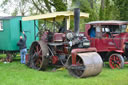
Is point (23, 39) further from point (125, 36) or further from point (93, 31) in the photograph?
point (125, 36)

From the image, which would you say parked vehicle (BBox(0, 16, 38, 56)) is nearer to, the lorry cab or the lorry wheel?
the lorry cab

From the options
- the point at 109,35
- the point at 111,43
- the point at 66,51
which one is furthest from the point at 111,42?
the point at 66,51

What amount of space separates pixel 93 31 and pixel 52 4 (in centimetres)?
929

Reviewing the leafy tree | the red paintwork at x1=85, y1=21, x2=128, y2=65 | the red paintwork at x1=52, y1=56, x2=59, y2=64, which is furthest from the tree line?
the red paintwork at x1=52, y1=56, x2=59, y2=64

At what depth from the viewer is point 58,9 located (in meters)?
19.1

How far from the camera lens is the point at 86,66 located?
713 cm

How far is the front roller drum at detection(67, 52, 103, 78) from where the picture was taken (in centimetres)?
720

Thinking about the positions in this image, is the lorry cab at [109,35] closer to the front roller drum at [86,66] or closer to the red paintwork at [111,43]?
the red paintwork at [111,43]

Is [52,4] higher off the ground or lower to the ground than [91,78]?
higher

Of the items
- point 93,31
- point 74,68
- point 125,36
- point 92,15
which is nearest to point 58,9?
point 92,15

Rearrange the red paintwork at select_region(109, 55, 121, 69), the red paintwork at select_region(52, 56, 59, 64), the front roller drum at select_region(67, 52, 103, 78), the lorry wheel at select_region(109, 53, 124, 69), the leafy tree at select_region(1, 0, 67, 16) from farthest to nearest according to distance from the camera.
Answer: the leafy tree at select_region(1, 0, 67, 16) → the red paintwork at select_region(109, 55, 121, 69) → the lorry wheel at select_region(109, 53, 124, 69) → the red paintwork at select_region(52, 56, 59, 64) → the front roller drum at select_region(67, 52, 103, 78)

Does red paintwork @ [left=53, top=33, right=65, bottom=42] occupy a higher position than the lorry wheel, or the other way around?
red paintwork @ [left=53, top=33, right=65, bottom=42]

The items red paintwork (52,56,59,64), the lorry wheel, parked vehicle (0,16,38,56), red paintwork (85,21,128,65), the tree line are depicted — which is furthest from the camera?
the tree line

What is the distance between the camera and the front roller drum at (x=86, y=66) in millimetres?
7195
